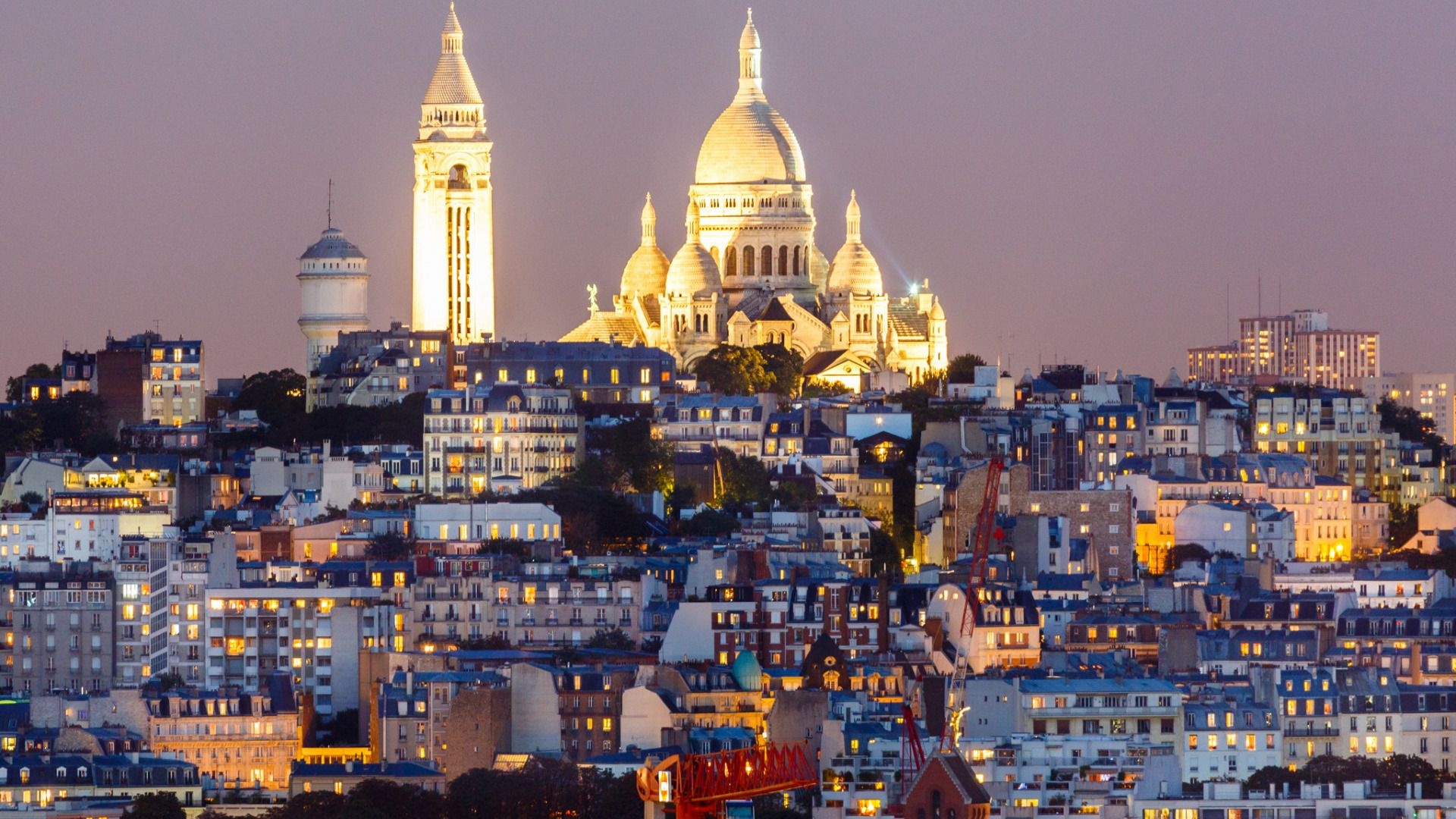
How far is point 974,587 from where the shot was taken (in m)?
108

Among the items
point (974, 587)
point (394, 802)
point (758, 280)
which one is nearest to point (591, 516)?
point (974, 587)

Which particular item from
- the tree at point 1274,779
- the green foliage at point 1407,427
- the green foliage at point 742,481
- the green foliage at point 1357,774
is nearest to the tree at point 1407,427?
the green foliage at point 1407,427

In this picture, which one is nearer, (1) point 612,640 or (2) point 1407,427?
(1) point 612,640

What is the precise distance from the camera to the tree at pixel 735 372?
5320 inches

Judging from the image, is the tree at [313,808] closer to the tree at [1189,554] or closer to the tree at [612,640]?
the tree at [612,640]

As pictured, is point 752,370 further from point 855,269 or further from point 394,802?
point 394,802

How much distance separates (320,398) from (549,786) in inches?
1866

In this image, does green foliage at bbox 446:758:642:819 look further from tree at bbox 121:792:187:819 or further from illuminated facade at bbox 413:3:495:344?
illuminated facade at bbox 413:3:495:344

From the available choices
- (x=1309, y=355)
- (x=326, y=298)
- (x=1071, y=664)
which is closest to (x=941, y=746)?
(x=1071, y=664)

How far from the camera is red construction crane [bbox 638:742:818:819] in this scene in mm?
85312

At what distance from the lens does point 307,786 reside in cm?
9362

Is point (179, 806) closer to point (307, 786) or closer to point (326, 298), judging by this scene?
point (307, 786)

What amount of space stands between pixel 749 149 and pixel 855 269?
5.26m

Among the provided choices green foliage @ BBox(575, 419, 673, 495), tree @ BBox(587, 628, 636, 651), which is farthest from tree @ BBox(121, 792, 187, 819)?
green foliage @ BBox(575, 419, 673, 495)
